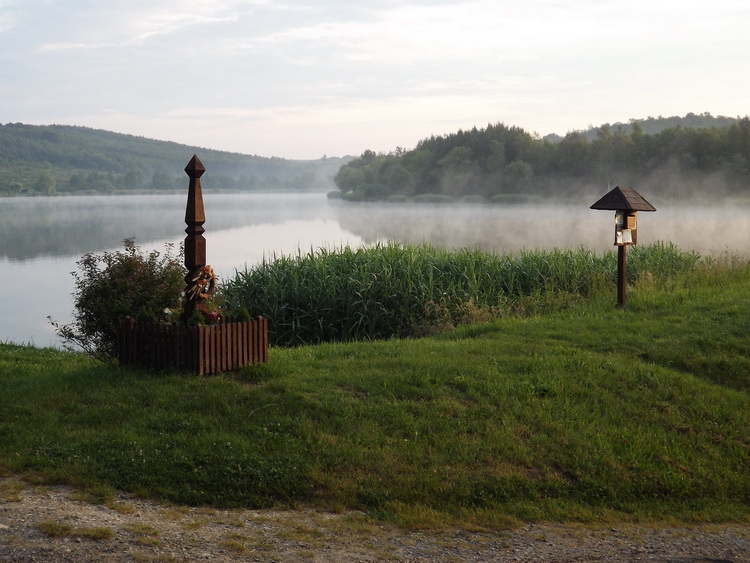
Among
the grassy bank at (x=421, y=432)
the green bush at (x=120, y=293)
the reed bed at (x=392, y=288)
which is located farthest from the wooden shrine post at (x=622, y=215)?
the green bush at (x=120, y=293)

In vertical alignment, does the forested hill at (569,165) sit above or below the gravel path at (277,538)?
above

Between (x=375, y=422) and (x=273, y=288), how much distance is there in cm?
888

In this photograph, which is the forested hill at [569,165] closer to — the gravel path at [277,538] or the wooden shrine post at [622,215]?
the wooden shrine post at [622,215]

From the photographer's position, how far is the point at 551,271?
1709 cm

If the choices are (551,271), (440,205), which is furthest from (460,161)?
(551,271)

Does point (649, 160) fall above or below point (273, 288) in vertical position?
above

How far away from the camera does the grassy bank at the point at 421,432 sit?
18.2 feet

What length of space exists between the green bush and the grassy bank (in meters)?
0.72

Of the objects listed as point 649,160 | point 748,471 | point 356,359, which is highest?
point 649,160

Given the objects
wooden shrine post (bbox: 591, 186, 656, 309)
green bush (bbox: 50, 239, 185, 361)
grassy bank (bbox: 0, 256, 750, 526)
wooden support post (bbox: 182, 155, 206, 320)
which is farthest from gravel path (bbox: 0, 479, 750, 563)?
wooden shrine post (bbox: 591, 186, 656, 309)

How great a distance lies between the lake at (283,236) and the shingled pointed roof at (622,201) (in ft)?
33.4

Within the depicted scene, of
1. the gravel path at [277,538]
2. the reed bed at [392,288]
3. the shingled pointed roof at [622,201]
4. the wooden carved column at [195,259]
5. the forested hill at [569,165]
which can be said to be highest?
the forested hill at [569,165]

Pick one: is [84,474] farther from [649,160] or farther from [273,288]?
[649,160]

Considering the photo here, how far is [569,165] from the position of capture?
77938 mm
